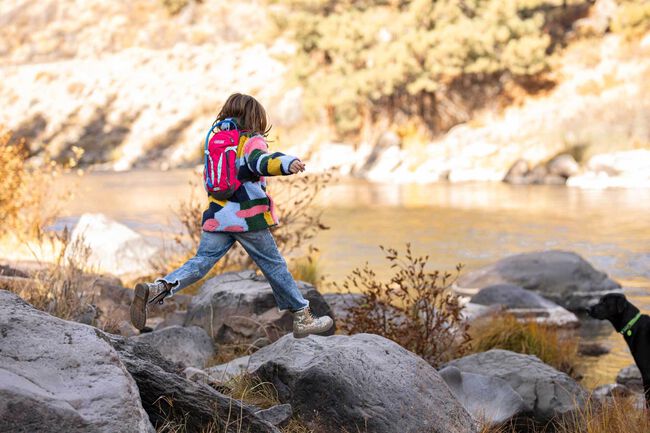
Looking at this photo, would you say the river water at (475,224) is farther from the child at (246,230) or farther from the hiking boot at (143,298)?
the hiking boot at (143,298)

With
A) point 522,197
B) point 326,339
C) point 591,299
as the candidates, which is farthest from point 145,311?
point 522,197

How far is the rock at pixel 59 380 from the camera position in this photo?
7.73ft

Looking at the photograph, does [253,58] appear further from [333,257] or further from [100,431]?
[100,431]

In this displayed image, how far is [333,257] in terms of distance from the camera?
42.3ft

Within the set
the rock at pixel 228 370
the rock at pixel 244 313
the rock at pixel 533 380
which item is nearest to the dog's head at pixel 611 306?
the rock at pixel 533 380

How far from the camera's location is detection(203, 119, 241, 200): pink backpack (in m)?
4.41

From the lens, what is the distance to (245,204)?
4449mm

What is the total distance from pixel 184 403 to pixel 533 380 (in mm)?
3019

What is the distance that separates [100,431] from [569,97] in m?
34.6

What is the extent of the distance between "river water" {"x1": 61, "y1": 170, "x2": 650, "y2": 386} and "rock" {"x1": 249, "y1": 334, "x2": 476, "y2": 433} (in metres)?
3.28

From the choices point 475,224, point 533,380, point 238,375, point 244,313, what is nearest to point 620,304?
point 533,380

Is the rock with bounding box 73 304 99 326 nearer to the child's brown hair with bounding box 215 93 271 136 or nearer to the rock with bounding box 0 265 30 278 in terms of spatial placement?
the rock with bounding box 0 265 30 278

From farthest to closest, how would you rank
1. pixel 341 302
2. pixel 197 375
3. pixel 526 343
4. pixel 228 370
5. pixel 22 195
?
pixel 22 195 < pixel 341 302 < pixel 526 343 < pixel 228 370 < pixel 197 375

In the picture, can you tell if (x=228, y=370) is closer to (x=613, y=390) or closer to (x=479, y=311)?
(x=613, y=390)
